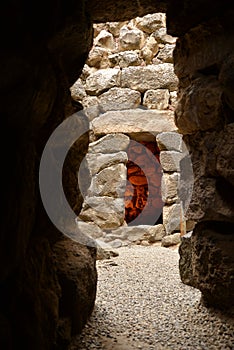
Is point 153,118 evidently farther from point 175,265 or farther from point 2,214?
point 2,214

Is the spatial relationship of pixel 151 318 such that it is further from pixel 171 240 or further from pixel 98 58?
pixel 98 58

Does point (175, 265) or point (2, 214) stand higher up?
point (2, 214)

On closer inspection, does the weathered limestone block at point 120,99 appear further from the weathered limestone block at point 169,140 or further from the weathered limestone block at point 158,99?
the weathered limestone block at point 169,140

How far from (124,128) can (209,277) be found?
142 inches

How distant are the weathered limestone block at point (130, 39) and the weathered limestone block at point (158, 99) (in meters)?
0.82

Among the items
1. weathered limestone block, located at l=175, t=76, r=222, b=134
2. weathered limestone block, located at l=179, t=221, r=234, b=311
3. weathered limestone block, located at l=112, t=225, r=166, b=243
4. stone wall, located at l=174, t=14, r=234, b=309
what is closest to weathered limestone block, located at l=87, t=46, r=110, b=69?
weathered limestone block, located at l=112, t=225, r=166, b=243

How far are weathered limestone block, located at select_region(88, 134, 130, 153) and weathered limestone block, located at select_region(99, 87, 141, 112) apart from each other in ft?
1.49

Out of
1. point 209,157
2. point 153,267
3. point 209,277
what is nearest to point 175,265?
point 153,267

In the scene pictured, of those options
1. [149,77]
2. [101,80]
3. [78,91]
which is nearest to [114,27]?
[101,80]

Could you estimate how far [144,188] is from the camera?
6.91m

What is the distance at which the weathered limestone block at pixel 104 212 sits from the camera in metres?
5.40

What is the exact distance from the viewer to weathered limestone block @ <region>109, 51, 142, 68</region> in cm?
564

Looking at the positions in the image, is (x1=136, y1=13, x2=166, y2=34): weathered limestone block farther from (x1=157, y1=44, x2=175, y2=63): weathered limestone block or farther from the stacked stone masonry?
(x1=157, y1=44, x2=175, y2=63): weathered limestone block

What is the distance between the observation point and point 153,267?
12.6ft
